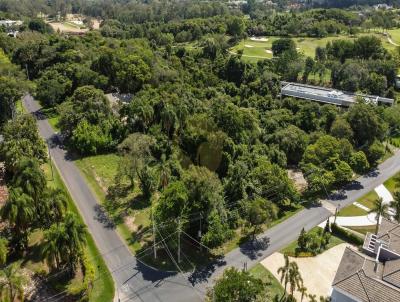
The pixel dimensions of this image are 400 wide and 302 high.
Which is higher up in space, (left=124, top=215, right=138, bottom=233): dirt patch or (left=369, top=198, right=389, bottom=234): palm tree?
(left=369, top=198, right=389, bottom=234): palm tree

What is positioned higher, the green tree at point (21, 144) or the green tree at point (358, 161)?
the green tree at point (21, 144)

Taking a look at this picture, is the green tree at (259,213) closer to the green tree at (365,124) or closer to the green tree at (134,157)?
the green tree at (134,157)

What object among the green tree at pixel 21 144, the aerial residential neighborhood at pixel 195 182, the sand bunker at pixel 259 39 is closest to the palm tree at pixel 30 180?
the aerial residential neighborhood at pixel 195 182

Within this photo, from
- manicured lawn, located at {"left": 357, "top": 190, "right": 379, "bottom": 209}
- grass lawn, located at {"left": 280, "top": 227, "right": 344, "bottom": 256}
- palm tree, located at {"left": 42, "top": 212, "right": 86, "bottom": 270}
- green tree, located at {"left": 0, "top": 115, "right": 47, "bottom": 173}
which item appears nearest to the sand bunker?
manicured lawn, located at {"left": 357, "top": 190, "right": 379, "bottom": 209}

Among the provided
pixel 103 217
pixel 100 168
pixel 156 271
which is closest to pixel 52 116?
pixel 100 168

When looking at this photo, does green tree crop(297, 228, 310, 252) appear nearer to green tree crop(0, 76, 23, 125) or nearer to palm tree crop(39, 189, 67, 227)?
palm tree crop(39, 189, 67, 227)

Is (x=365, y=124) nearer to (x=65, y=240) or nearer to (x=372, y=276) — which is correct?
(x=372, y=276)
